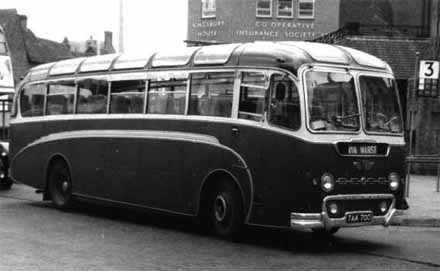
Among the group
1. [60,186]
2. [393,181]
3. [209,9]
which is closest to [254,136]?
[393,181]

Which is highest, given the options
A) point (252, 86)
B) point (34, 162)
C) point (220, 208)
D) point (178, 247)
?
point (252, 86)

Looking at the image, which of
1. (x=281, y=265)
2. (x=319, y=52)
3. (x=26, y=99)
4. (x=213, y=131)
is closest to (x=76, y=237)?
(x=213, y=131)

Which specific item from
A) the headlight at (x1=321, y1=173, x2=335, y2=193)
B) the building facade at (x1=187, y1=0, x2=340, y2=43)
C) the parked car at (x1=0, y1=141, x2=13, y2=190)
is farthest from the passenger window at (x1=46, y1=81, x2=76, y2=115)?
the building facade at (x1=187, y1=0, x2=340, y2=43)

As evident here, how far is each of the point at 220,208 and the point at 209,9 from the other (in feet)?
109

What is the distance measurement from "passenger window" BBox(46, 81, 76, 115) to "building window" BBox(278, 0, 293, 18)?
2881 cm

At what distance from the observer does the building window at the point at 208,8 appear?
1732 inches

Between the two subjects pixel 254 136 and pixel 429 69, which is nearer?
pixel 254 136

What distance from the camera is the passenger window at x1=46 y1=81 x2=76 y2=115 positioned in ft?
51.7

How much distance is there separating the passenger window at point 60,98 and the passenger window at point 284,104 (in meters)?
5.81

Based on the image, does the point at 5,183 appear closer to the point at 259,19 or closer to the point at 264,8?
the point at 259,19

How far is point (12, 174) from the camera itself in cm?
1748

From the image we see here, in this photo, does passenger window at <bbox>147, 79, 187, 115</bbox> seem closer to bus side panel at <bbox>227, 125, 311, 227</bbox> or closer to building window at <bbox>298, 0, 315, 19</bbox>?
bus side panel at <bbox>227, 125, 311, 227</bbox>

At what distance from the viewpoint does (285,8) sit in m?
44.1

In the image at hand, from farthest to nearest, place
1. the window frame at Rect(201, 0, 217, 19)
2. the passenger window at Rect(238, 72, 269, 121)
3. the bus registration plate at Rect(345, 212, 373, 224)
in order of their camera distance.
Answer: the window frame at Rect(201, 0, 217, 19) < the passenger window at Rect(238, 72, 269, 121) < the bus registration plate at Rect(345, 212, 373, 224)
